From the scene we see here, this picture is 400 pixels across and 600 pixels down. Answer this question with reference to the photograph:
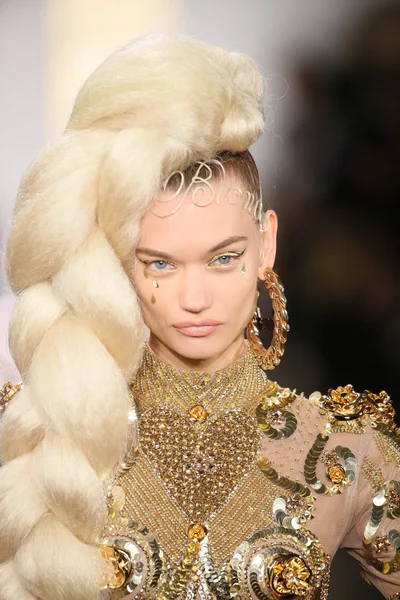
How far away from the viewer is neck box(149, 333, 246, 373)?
1697 mm

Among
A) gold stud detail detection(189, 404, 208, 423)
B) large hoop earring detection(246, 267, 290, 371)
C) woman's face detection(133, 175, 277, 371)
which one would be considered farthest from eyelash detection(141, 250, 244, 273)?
gold stud detail detection(189, 404, 208, 423)

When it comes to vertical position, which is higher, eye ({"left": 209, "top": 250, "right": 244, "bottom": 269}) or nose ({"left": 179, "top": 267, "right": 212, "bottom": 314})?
eye ({"left": 209, "top": 250, "right": 244, "bottom": 269})

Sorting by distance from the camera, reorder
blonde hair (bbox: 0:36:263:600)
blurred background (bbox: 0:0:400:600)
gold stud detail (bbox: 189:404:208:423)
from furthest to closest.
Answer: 1. blurred background (bbox: 0:0:400:600)
2. gold stud detail (bbox: 189:404:208:423)
3. blonde hair (bbox: 0:36:263:600)

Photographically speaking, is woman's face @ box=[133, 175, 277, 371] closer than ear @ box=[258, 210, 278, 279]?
Yes

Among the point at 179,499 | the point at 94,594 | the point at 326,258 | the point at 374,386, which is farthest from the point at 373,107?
the point at 94,594

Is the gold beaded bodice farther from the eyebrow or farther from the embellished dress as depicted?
the eyebrow

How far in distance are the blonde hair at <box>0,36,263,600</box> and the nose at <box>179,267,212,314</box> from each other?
0.27 ft

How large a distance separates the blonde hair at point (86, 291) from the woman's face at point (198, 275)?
32 millimetres

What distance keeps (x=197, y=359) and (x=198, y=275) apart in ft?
0.54

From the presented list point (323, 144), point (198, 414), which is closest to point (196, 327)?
point (198, 414)

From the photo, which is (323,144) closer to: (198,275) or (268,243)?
(268,243)

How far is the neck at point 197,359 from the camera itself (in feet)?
5.57

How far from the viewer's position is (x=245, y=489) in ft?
5.52

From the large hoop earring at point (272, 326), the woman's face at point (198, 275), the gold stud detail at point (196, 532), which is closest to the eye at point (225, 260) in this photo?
the woman's face at point (198, 275)
